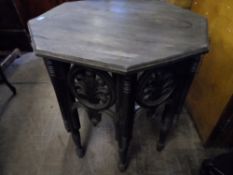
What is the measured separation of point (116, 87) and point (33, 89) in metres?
1.32

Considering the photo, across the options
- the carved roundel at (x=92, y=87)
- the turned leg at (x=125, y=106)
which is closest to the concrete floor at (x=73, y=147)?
the turned leg at (x=125, y=106)

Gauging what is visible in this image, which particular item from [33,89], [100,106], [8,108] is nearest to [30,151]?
[8,108]

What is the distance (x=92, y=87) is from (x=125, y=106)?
0.54 feet

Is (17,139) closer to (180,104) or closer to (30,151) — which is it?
(30,151)

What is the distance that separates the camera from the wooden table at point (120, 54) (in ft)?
2.35

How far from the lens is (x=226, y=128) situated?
1.25 m

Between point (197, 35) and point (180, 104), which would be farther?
point (180, 104)

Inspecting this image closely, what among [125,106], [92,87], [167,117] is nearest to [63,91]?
Result: [92,87]

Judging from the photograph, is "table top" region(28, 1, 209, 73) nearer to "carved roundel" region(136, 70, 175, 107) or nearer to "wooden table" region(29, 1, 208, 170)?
"wooden table" region(29, 1, 208, 170)

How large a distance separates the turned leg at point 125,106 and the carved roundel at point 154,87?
0.05m

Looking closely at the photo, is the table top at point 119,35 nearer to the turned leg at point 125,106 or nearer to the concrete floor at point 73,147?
the turned leg at point 125,106

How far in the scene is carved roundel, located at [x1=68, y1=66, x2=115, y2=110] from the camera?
0.81 metres

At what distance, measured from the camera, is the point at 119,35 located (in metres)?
0.84

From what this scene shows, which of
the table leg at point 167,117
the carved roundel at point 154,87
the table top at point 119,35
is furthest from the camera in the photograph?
the table leg at point 167,117
